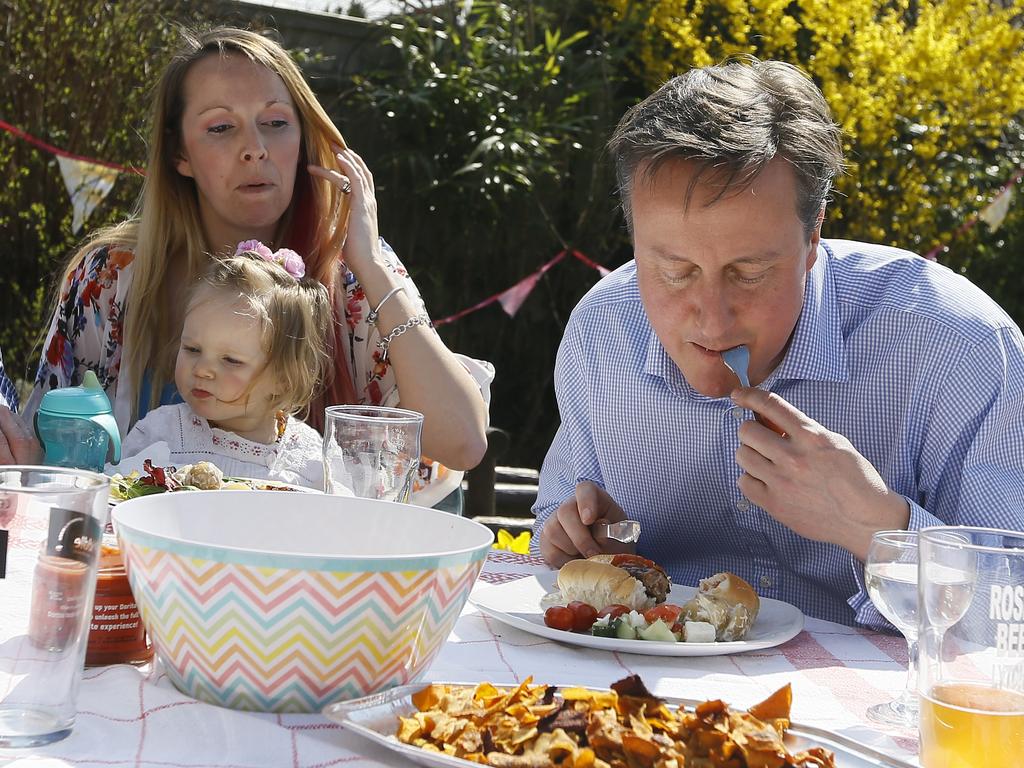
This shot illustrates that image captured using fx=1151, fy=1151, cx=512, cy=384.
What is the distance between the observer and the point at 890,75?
6.55 meters

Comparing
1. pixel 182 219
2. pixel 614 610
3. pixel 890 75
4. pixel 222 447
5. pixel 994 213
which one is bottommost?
pixel 222 447

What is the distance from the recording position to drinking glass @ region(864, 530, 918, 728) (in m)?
1.18

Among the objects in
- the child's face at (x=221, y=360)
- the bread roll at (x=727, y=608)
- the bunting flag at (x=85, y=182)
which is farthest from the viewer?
the bunting flag at (x=85, y=182)

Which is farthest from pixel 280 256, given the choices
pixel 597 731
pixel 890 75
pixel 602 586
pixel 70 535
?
pixel 890 75

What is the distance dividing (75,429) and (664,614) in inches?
39.3

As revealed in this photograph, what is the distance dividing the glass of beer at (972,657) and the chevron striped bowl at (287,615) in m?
0.40

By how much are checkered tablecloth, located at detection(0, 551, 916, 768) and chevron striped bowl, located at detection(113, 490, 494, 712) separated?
0.03 m

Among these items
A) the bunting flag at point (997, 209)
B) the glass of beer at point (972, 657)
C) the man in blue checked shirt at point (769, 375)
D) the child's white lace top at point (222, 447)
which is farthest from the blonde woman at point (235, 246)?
the bunting flag at point (997, 209)

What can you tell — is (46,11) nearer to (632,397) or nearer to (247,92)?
(247,92)

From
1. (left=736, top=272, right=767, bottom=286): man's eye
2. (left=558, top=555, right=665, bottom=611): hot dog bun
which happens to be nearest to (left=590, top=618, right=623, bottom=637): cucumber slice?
(left=558, top=555, right=665, bottom=611): hot dog bun

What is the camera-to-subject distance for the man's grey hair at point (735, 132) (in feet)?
5.35

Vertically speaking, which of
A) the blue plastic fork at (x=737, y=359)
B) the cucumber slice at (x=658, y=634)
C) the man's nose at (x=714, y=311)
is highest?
the man's nose at (x=714, y=311)

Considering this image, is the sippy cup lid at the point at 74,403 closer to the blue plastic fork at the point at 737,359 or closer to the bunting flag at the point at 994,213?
the blue plastic fork at the point at 737,359

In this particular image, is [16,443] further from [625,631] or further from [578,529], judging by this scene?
[625,631]
